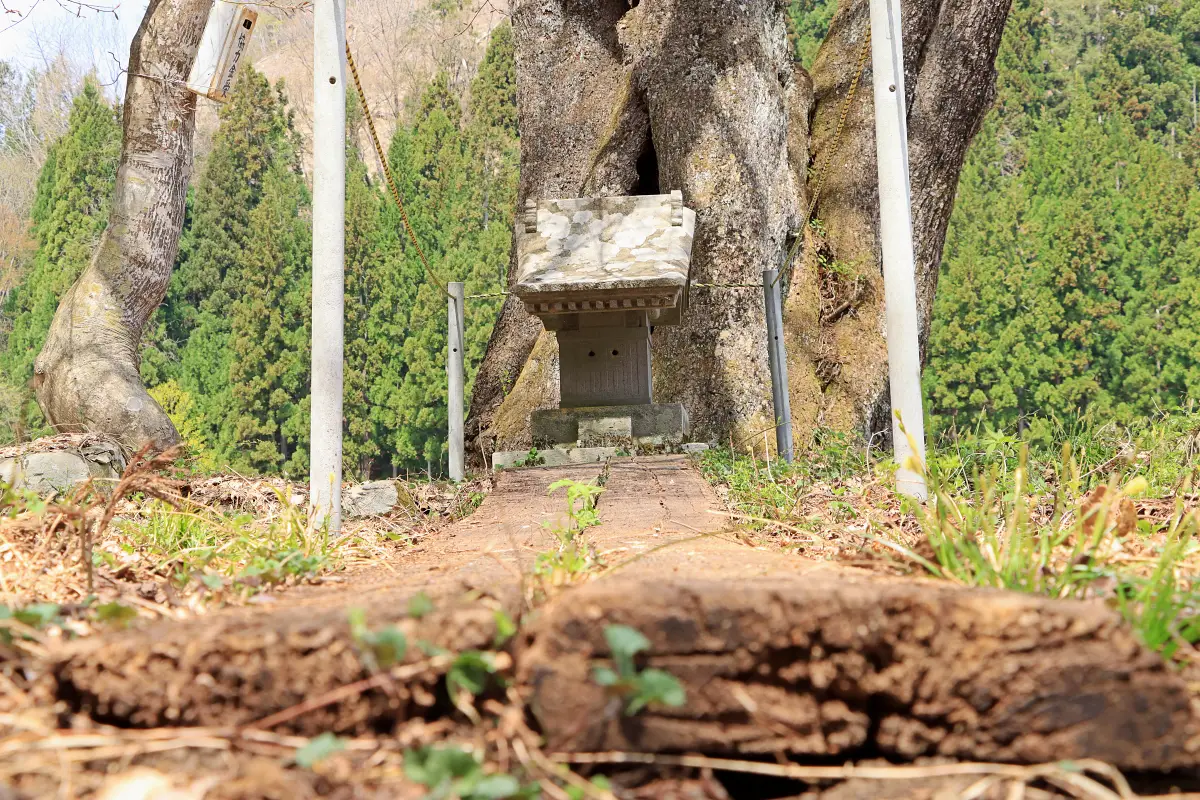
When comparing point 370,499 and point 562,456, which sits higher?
point 562,456

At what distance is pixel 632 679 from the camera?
1.06m

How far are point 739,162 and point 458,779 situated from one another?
6.09 metres

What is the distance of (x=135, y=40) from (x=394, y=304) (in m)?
14.4

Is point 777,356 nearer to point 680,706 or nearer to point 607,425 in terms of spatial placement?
point 607,425

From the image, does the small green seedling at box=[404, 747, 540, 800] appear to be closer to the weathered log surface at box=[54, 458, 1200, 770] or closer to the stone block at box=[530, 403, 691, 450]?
the weathered log surface at box=[54, 458, 1200, 770]

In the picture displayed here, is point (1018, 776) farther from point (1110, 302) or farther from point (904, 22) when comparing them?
point (1110, 302)

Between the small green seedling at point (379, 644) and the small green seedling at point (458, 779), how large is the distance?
10 cm

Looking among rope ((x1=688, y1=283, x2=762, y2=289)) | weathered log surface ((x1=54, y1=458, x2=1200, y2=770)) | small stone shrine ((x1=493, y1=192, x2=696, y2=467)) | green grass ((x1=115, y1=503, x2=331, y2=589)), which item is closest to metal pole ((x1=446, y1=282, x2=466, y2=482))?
small stone shrine ((x1=493, y1=192, x2=696, y2=467))

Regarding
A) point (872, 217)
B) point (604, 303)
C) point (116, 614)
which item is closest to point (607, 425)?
point (604, 303)

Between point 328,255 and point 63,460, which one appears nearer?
point 328,255

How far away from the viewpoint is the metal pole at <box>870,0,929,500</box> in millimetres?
3445

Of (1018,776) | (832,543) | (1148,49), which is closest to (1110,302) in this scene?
(1148,49)

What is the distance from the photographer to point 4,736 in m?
1.12

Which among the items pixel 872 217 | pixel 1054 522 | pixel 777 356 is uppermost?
pixel 872 217
